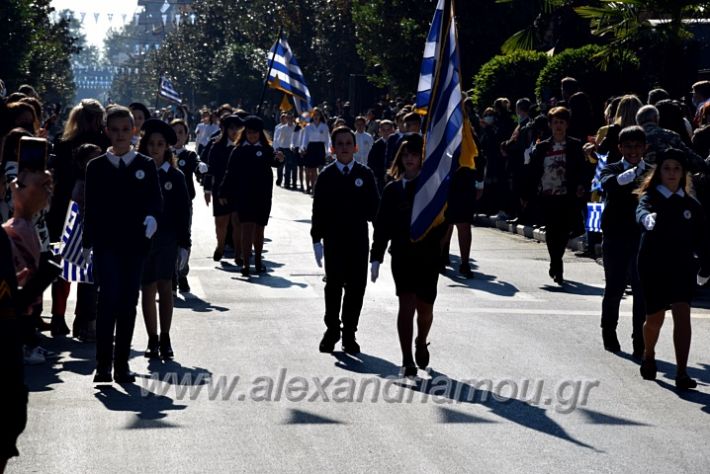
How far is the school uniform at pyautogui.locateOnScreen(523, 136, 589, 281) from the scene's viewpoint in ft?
49.7

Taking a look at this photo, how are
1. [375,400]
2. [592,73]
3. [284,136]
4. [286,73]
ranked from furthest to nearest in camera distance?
1. [284,136]
2. [286,73]
3. [592,73]
4. [375,400]

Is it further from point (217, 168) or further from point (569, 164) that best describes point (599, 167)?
point (217, 168)

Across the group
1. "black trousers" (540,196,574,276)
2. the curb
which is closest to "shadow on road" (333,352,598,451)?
"black trousers" (540,196,574,276)

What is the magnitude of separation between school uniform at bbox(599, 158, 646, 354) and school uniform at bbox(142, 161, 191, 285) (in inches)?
131

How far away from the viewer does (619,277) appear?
37.3 feet

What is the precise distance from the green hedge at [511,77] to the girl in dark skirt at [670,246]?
17222 millimetres

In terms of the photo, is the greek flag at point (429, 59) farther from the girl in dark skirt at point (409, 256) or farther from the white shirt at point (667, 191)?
the white shirt at point (667, 191)

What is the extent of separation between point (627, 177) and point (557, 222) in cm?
429

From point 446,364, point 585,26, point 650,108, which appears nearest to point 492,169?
point 585,26

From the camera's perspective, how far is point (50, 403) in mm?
9023

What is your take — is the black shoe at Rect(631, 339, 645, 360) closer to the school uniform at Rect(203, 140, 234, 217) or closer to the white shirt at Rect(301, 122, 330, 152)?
the school uniform at Rect(203, 140, 234, 217)

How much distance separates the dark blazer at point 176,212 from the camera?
1078cm

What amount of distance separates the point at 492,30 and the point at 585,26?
13.7 feet

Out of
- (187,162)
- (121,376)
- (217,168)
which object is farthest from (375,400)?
(217,168)
